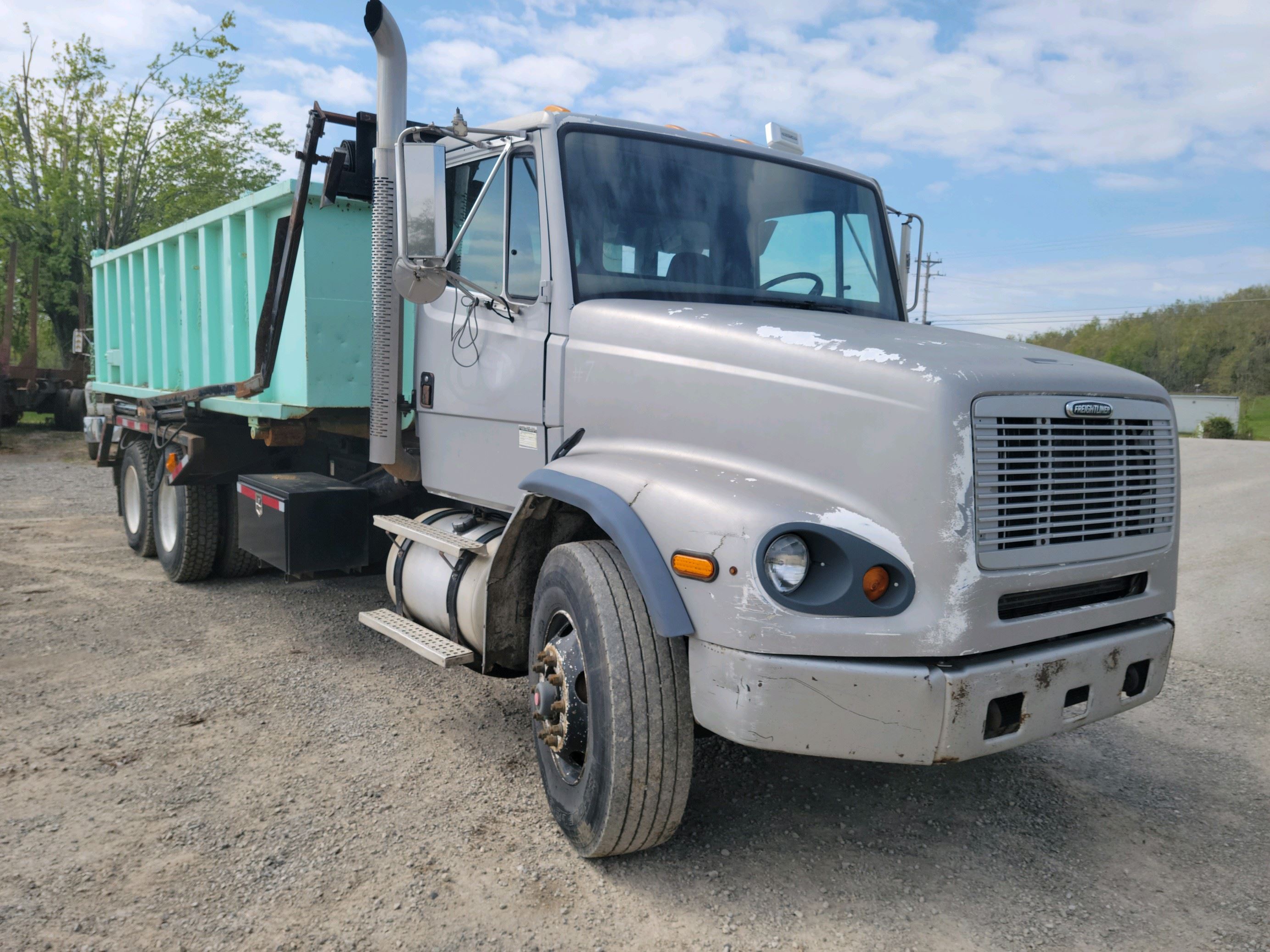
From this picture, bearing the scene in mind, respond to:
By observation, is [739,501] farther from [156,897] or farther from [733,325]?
[156,897]

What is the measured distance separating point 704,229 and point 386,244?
151 cm

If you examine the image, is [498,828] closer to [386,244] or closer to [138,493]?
[386,244]

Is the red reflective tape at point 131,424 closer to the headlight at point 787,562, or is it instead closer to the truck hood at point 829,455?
the truck hood at point 829,455

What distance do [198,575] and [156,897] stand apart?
4447 millimetres

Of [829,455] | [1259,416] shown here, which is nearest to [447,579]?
[829,455]

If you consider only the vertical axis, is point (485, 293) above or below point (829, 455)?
above

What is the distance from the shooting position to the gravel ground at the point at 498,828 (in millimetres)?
2840

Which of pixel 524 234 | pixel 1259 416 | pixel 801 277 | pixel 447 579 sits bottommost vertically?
pixel 447 579

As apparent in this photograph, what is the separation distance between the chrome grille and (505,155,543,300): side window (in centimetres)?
184

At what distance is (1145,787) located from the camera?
3.90 meters

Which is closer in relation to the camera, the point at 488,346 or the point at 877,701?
the point at 877,701

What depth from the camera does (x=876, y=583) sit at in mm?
2645

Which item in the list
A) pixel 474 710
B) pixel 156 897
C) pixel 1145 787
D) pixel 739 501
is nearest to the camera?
pixel 739 501

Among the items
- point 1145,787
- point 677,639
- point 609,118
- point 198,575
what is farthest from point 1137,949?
point 198,575
